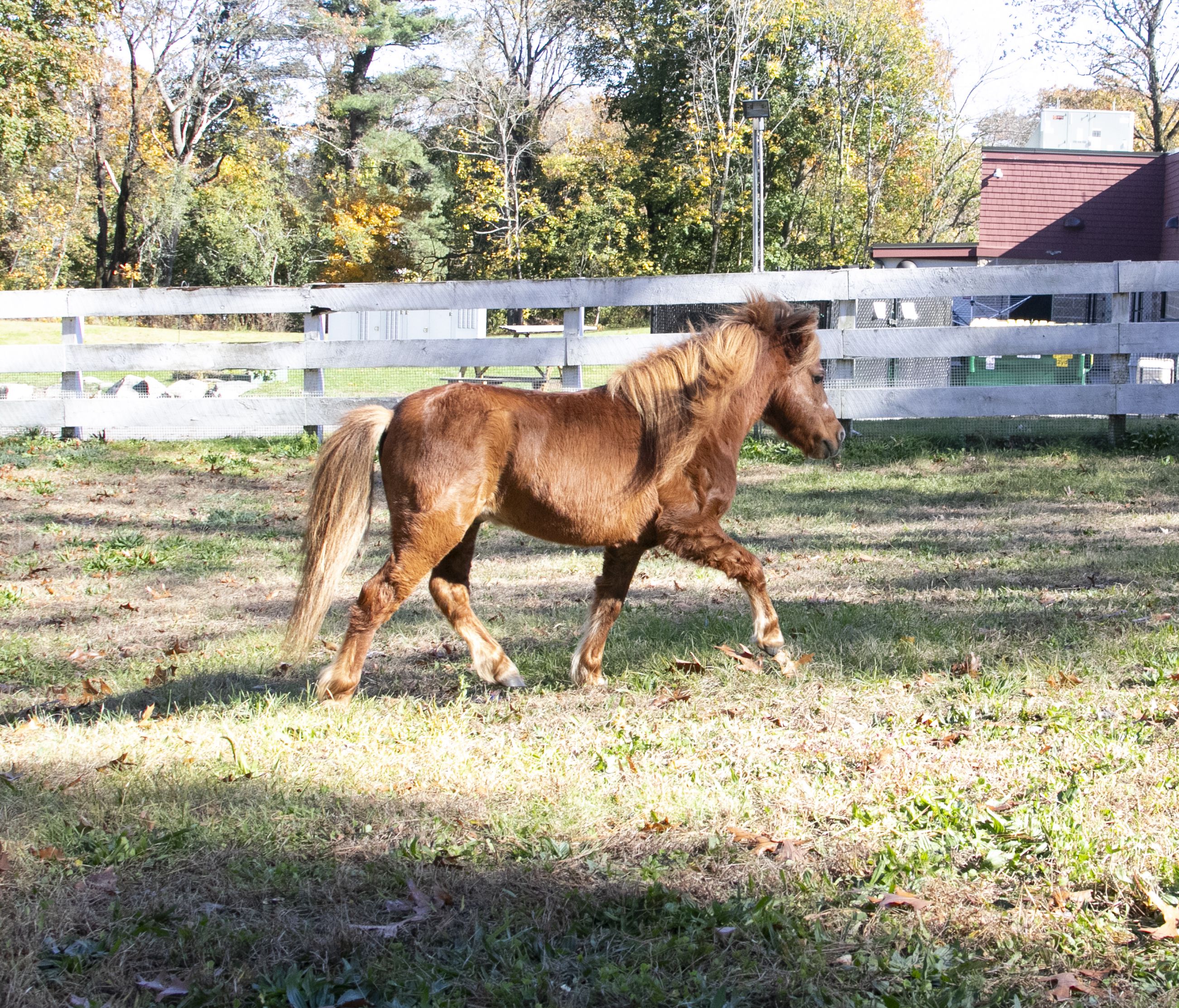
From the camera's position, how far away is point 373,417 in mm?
4762

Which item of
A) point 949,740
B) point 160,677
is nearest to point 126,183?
point 160,677

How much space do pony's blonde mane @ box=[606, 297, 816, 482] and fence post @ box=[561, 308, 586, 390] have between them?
6196 mm

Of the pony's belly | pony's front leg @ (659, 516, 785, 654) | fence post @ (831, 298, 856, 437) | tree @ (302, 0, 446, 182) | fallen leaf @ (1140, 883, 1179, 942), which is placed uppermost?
tree @ (302, 0, 446, 182)

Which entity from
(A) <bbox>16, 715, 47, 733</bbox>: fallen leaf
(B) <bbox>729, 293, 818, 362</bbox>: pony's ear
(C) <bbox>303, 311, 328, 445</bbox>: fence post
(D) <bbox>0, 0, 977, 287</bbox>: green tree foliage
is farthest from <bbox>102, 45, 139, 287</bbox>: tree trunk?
(A) <bbox>16, 715, 47, 733</bbox>: fallen leaf

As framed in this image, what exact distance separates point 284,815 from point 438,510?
149 cm

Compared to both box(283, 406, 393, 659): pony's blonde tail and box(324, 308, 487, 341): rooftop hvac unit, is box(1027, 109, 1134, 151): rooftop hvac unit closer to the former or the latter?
box(324, 308, 487, 341): rooftop hvac unit

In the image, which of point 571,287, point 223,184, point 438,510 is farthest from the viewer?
point 223,184

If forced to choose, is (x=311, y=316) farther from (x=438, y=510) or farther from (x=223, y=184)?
(x=223, y=184)

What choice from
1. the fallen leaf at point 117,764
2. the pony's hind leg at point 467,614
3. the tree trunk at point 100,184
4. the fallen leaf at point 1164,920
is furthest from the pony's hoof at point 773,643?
the tree trunk at point 100,184

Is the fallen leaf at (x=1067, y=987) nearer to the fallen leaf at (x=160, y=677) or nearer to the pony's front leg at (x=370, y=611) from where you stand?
the pony's front leg at (x=370, y=611)

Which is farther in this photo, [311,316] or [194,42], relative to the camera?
[194,42]

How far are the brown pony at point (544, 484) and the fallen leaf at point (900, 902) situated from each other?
2.18 metres

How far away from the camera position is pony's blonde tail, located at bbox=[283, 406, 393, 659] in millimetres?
4652

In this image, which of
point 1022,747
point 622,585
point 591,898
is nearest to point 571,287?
point 622,585
